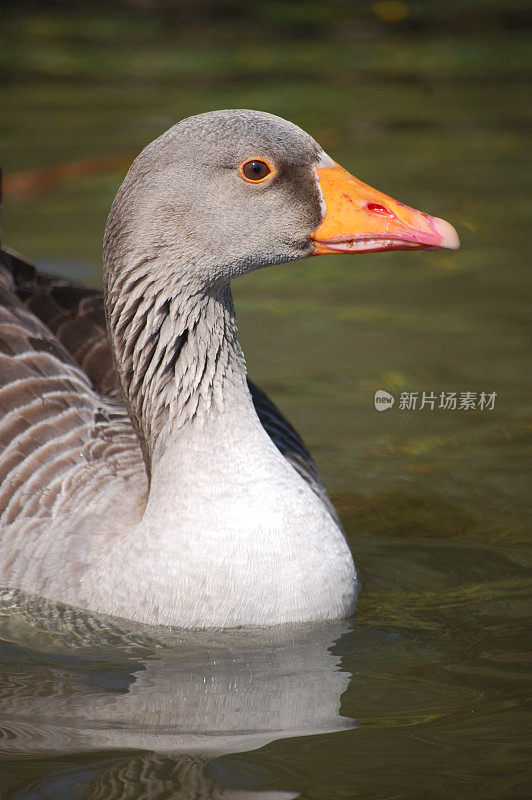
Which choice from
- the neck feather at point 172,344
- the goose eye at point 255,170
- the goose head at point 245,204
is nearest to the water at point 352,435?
the neck feather at point 172,344

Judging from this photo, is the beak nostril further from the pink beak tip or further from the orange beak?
the pink beak tip

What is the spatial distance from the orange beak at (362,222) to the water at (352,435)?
1838 millimetres

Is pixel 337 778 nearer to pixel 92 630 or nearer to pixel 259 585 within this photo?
pixel 259 585

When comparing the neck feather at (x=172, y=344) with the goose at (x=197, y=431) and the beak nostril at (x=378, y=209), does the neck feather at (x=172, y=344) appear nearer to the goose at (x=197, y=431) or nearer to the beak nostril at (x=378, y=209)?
the goose at (x=197, y=431)

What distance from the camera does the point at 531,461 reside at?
757cm

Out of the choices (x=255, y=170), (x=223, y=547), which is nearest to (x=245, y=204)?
(x=255, y=170)

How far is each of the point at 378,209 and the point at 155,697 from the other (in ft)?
7.92

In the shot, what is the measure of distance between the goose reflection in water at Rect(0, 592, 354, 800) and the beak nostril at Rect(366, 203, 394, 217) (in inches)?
77.3

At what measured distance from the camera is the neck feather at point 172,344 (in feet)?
18.0

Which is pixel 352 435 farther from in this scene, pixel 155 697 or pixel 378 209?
pixel 155 697

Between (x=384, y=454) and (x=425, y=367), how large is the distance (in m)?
1.26

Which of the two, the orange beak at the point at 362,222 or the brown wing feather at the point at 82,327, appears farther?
the brown wing feather at the point at 82,327

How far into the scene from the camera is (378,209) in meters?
5.34

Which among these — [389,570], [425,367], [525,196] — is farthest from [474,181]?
[389,570]
